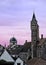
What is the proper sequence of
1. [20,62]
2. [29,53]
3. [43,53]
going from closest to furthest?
[20,62] → [43,53] → [29,53]

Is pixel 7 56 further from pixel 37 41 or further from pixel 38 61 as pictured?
pixel 37 41

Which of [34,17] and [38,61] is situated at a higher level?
[34,17]

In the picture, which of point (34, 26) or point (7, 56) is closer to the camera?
point (7, 56)

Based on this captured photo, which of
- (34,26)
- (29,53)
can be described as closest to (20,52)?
(29,53)

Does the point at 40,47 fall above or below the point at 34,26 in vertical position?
below

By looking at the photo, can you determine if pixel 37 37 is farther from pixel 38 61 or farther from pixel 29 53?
pixel 38 61

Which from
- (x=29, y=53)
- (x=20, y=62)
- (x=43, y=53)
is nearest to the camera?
(x=20, y=62)

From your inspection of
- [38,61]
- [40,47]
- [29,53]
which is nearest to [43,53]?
[40,47]

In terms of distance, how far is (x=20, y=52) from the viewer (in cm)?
11362

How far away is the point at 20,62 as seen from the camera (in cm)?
6550

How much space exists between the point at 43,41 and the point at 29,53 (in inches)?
381

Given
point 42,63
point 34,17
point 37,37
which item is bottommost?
point 42,63

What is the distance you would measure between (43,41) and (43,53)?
3.75 m

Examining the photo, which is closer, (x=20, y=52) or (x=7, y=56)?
(x=7, y=56)
